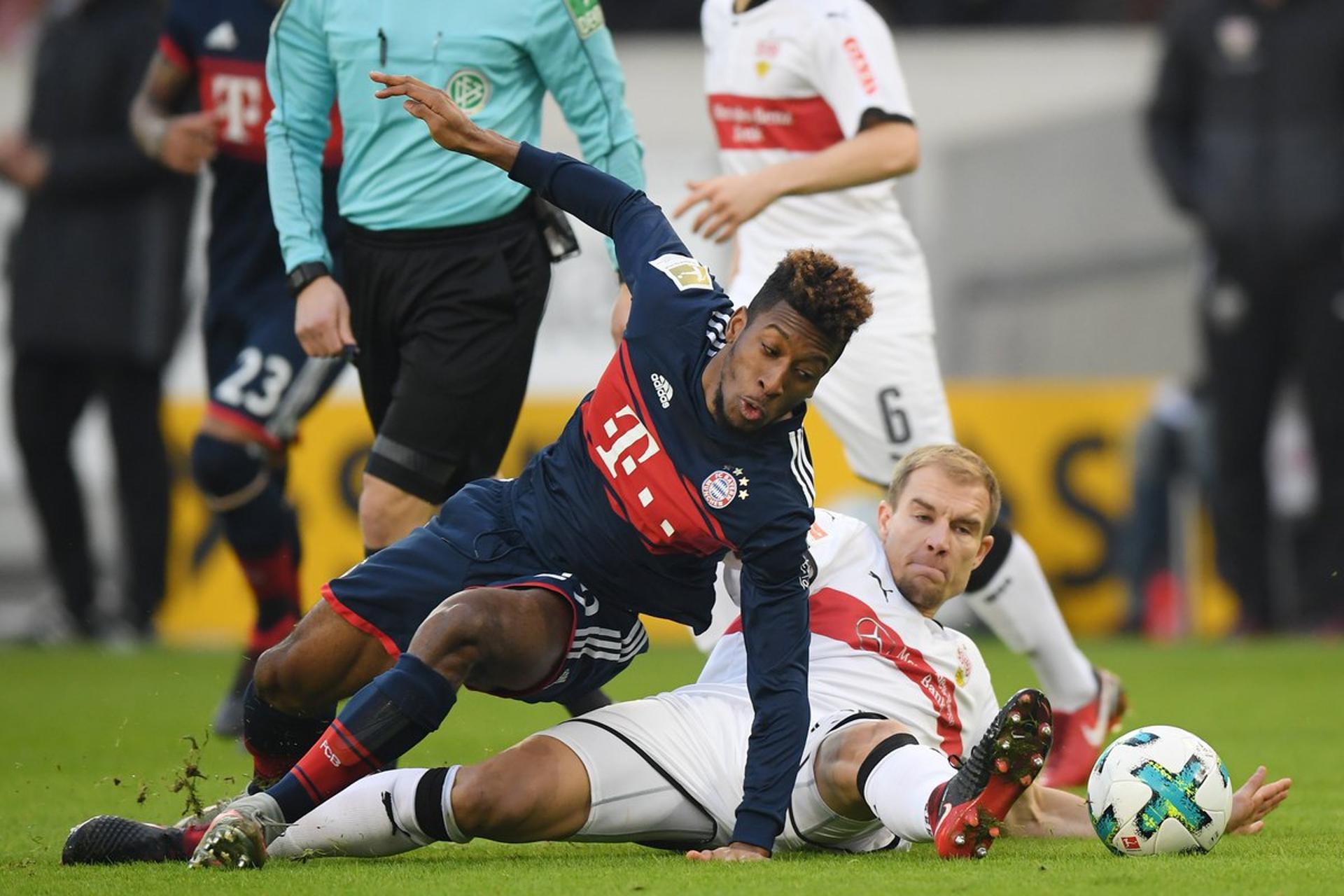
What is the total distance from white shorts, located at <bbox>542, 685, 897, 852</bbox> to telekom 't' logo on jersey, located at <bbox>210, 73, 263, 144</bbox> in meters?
3.11

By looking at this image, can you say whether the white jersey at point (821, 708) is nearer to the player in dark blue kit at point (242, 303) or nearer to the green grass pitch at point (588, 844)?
the green grass pitch at point (588, 844)

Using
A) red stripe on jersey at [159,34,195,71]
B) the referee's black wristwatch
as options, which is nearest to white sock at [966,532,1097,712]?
the referee's black wristwatch

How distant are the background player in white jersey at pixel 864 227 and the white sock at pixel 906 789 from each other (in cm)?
145

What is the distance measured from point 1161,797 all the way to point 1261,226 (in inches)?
272

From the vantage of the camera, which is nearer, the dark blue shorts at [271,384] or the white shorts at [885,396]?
the white shorts at [885,396]

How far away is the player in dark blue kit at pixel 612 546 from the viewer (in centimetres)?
420

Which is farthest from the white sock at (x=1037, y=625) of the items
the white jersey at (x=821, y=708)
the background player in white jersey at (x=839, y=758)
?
the white jersey at (x=821, y=708)

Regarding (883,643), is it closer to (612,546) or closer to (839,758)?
(839,758)

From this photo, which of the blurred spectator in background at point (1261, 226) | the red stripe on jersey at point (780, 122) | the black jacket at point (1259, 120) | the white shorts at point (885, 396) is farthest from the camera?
the black jacket at point (1259, 120)

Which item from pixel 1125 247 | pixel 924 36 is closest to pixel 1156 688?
pixel 1125 247

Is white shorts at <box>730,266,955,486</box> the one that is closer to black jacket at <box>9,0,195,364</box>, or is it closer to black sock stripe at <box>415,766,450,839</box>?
black sock stripe at <box>415,766,450,839</box>

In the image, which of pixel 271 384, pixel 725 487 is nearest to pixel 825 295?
pixel 725 487

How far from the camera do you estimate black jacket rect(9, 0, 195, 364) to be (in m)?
10.2

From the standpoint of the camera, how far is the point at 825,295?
4188 mm
